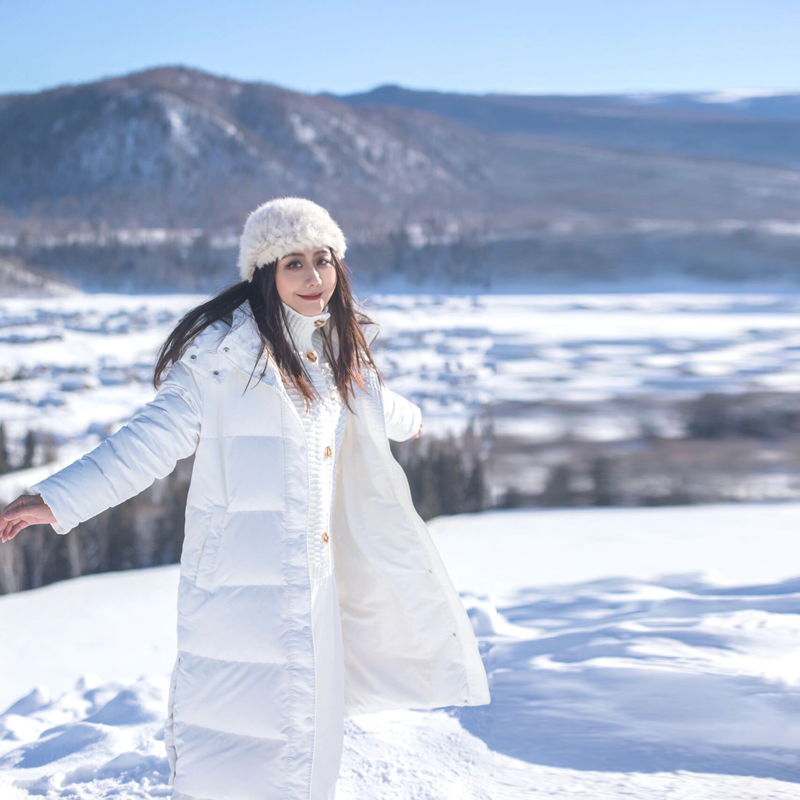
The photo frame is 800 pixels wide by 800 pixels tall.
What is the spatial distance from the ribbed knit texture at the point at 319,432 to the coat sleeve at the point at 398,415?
0.28ft

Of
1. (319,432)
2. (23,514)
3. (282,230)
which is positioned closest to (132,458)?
(23,514)

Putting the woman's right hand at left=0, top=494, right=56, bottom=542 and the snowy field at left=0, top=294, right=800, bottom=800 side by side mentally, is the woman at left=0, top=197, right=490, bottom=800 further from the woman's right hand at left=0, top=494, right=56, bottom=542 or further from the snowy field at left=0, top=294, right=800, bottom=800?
the snowy field at left=0, top=294, right=800, bottom=800

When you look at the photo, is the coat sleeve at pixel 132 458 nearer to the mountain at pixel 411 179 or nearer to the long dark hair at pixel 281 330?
the long dark hair at pixel 281 330

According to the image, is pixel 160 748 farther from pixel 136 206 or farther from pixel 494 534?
pixel 136 206

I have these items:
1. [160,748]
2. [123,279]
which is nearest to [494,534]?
[160,748]

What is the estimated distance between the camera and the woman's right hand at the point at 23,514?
85cm

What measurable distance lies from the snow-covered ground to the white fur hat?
84cm

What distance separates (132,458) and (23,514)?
13cm

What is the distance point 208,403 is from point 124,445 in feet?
0.41

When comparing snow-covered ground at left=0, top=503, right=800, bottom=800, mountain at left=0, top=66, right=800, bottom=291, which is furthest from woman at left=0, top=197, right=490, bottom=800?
mountain at left=0, top=66, right=800, bottom=291

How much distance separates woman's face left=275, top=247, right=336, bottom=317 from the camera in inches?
41.1

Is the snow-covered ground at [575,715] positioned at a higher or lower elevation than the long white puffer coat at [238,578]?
lower

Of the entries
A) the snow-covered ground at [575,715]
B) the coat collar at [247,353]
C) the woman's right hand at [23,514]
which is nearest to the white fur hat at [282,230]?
the coat collar at [247,353]

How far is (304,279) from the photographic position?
1.04m
